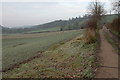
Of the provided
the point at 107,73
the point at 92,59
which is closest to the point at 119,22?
the point at 92,59

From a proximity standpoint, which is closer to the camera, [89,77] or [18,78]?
[89,77]

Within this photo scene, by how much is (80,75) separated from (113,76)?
1.57 metres

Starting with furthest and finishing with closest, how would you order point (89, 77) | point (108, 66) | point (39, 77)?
1. point (108, 66)
2. point (39, 77)
3. point (89, 77)

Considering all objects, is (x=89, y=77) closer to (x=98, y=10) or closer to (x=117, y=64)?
(x=117, y=64)

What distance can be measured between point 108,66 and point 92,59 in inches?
58.7

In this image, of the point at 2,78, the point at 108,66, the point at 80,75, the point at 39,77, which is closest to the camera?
the point at 80,75

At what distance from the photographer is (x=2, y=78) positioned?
1118 cm

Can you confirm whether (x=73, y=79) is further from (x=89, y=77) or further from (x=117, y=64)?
(x=117, y=64)

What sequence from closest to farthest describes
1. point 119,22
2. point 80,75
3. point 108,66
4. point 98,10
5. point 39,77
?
point 80,75
point 39,77
point 108,66
point 119,22
point 98,10

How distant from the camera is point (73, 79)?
27.9 feet

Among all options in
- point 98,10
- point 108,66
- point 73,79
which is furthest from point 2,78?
point 98,10

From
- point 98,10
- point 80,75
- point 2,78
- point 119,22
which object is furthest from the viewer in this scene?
point 98,10

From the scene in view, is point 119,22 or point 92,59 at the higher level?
point 119,22

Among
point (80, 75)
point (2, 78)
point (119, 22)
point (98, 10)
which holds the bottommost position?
point (2, 78)
